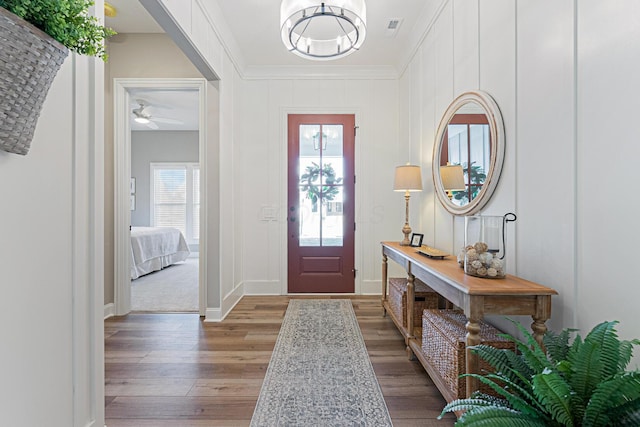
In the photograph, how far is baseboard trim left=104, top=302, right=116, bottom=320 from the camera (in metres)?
3.28

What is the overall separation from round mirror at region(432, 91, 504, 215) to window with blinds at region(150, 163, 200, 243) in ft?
21.1

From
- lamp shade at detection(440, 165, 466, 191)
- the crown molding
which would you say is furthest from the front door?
lamp shade at detection(440, 165, 466, 191)

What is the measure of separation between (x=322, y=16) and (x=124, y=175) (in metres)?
2.54

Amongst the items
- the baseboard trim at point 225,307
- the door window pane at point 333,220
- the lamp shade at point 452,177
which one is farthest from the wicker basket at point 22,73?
the door window pane at point 333,220

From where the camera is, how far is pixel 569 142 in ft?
4.57

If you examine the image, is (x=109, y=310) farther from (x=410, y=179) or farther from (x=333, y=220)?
(x=410, y=179)

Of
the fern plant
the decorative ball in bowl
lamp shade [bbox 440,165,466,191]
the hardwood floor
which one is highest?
lamp shade [bbox 440,165,466,191]

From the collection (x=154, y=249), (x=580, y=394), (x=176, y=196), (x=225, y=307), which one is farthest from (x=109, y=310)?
(x=176, y=196)

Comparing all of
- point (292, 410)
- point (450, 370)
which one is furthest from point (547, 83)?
point (292, 410)

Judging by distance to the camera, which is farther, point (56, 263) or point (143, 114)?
point (143, 114)

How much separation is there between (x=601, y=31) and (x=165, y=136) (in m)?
8.09

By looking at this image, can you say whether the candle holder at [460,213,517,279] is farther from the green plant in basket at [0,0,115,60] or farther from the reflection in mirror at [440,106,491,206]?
the green plant in basket at [0,0,115,60]

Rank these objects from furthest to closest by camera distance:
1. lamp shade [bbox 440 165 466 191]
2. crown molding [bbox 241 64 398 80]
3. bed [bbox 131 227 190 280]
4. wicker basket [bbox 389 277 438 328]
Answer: bed [bbox 131 227 190 280], crown molding [bbox 241 64 398 80], wicker basket [bbox 389 277 438 328], lamp shade [bbox 440 165 466 191]

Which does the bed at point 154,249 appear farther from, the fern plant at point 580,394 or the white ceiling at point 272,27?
the fern plant at point 580,394
